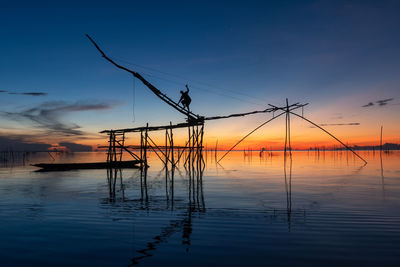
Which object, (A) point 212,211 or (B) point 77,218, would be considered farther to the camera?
(A) point 212,211

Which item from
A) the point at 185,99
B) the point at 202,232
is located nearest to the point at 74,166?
the point at 185,99

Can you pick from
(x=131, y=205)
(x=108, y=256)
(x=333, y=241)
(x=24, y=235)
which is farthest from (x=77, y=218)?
(x=333, y=241)

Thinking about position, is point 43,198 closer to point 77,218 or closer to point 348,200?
point 77,218

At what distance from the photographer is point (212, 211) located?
1030 cm

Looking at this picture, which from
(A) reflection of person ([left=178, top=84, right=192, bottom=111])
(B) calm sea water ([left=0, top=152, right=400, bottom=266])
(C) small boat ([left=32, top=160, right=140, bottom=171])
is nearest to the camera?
(B) calm sea water ([left=0, top=152, right=400, bottom=266])

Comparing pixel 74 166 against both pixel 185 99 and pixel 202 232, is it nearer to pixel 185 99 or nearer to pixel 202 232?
pixel 185 99

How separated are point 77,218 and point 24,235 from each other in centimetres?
200

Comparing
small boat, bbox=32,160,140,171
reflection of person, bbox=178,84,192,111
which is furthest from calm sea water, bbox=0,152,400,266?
small boat, bbox=32,160,140,171

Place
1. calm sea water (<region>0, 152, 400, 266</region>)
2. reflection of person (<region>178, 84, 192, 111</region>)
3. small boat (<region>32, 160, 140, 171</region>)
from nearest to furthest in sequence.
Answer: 1. calm sea water (<region>0, 152, 400, 266</region>)
2. reflection of person (<region>178, 84, 192, 111</region>)
3. small boat (<region>32, 160, 140, 171</region>)

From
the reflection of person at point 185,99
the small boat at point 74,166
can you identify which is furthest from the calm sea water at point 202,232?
the small boat at point 74,166

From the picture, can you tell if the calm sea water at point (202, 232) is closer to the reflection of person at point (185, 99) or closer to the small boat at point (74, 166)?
the reflection of person at point (185, 99)

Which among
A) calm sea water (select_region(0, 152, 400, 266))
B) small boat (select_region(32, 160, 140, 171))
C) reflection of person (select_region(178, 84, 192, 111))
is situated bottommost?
calm sea water (select_region(0, 152, 400, 266))

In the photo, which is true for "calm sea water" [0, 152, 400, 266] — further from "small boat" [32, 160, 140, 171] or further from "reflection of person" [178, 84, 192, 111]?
"small boat" [32, 160, 140, 171]

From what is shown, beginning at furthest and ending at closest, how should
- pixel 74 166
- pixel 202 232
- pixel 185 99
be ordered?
pixel 74 166 → pixel 185 99 → pixel 202 232
